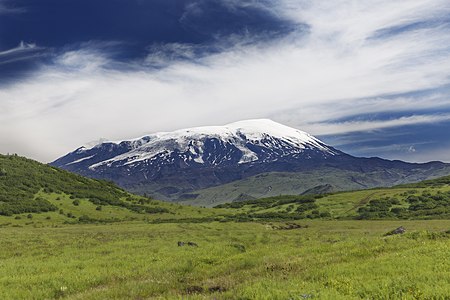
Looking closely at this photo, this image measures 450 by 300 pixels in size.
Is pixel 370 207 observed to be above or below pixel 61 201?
below

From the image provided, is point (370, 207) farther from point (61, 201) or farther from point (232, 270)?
point (232, 270)

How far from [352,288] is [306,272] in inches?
192

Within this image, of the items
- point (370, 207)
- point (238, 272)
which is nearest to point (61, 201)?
point (370, 207)

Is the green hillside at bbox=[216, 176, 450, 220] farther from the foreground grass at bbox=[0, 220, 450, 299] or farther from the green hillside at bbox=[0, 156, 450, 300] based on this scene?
the foreground grass at bbox=[0, 220, 450, 299]

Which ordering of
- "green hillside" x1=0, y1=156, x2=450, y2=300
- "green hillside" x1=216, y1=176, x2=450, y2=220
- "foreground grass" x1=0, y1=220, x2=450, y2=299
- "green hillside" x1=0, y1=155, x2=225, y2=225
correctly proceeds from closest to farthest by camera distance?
"foreground grass" x1=0, y1=220, x2=450, y2=299 → "green hillside" x1=0, y1=156, x2=450, y2=300 → "green hillside" x1=216, y1=176, x2=450, y2=220 → "green hillside" x1=0, y1=155, x2=225, y2=225

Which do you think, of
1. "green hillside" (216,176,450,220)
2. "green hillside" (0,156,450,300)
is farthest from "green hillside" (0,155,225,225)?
"green hillside" (0,156,450,300)

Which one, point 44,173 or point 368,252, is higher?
point 44,173

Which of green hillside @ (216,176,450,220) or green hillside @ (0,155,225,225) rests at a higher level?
green hillside @ (0,155,225,225)

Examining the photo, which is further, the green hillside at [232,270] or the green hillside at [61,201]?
the green hillside at [61,201]

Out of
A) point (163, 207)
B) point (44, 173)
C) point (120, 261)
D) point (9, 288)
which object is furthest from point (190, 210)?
point (9, 288)

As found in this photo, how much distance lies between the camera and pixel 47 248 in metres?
39.0

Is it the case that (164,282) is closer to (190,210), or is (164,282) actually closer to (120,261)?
(120,261)

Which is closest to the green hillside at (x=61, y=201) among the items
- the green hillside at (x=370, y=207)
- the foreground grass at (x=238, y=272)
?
the green hillside at (x=370, y=207)

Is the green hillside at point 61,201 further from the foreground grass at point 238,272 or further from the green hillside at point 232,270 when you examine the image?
the foreground grass at point 238,272
